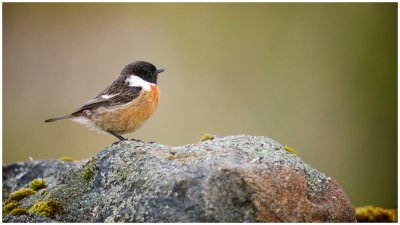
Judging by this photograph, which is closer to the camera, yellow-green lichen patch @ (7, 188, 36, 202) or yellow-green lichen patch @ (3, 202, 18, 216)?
yellow-green lichen patch @ (3, 202, 18, 216)

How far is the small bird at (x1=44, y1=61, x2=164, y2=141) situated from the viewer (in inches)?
275

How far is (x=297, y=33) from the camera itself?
13883mm

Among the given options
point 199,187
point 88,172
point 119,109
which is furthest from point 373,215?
point 88,172

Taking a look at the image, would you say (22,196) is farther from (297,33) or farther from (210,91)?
(297,33)

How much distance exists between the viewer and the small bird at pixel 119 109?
6980 mm

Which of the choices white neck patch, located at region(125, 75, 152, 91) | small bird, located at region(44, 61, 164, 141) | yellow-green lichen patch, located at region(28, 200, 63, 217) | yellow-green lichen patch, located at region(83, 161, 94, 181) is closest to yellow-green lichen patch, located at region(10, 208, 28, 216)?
yellow-green lichen patch, located at region(28, 200, 63, 217)

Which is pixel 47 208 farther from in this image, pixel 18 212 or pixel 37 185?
pixel 37 185

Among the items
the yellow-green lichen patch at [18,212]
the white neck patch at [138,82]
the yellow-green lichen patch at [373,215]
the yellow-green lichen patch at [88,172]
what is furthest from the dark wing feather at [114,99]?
the yellow-green lichen patch at [373,215]

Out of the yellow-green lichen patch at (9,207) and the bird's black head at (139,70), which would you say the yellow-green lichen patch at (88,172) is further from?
the bird's black head at (139,70)

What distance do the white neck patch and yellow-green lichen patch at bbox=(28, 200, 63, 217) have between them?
2.64 m

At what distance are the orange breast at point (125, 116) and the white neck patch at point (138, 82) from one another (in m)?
0.21

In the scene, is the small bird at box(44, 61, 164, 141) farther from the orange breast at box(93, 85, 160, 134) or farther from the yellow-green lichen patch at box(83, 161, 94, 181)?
the yellow-green lichen patch at box(83, 161, 94, 181)

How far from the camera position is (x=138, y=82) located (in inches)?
291

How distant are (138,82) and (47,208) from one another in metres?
2.83
